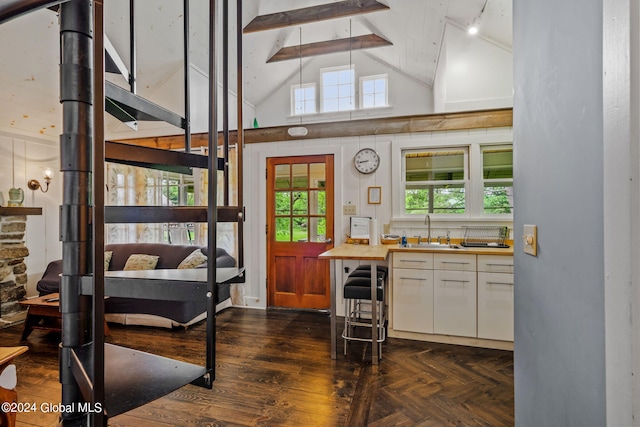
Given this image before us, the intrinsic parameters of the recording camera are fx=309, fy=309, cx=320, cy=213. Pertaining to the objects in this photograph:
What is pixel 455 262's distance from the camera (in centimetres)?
302

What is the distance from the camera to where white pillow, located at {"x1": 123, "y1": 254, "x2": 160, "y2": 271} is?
13.0ft

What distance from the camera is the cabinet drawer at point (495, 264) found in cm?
288

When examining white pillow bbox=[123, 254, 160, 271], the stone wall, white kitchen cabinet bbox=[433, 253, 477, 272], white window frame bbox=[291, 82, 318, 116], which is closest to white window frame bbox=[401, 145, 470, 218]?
white kitchen cabinet bbox=[433, 253, 477, 272]

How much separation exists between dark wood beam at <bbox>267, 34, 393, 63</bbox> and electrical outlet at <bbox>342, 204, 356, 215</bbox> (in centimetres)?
218

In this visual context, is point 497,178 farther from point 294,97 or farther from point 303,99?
point 294,97

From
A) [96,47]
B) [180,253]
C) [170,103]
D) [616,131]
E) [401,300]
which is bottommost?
[401,300]

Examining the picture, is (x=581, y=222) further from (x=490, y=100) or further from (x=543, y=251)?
(x=490, y=100)

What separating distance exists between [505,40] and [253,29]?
2826mm

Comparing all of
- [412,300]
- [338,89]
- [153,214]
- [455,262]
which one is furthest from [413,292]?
[338,89]

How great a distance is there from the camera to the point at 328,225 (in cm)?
400

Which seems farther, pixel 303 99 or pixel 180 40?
pixel 303 99

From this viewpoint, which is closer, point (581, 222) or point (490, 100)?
point (581, 222)

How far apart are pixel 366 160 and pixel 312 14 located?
1779 millimetres

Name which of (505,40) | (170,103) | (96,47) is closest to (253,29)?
(170,103)
